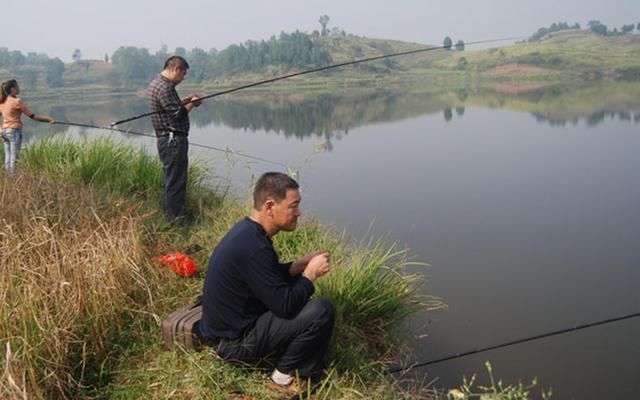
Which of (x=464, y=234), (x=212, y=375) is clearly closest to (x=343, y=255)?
(x=212, y=375)

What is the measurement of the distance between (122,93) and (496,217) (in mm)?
46599

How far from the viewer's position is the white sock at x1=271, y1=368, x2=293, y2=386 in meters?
2.78

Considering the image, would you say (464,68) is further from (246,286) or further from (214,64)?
(246,286)

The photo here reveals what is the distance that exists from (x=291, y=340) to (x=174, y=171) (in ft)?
9.25

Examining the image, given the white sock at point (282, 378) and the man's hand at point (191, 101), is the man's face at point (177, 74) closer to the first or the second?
the man's hand at point (191, 101)

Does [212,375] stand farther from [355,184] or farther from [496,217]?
[355,184]

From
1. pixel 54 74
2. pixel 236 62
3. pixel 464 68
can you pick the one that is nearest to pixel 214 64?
pixel 236 62

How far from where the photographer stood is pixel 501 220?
8.23 m

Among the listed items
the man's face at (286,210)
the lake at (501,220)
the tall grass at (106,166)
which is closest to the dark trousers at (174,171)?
the tall grass at (106,166)

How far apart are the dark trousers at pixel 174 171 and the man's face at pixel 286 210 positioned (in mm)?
2634

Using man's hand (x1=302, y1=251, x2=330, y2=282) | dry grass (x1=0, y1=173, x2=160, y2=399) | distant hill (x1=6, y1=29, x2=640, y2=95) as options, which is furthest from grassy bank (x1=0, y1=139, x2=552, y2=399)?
distant hill (x1=6, y1=29, x2=640, y2=95)

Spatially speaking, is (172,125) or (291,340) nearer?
(291,340)

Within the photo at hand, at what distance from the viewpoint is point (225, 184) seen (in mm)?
7047

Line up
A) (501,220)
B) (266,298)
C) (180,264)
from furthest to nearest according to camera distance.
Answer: (501,220)
(180,264)
(266,298)
